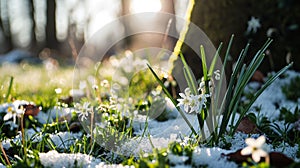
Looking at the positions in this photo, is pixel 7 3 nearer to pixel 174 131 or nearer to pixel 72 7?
pixel 72 7

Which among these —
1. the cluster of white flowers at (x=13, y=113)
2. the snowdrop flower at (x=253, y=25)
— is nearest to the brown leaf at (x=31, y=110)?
the cluster of white flowers at (x=13, y=113)

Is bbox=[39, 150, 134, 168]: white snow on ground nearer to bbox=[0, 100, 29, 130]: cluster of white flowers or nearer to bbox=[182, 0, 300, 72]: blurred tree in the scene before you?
bbox=[0, 100, 29, 130]: cluster of white flowers

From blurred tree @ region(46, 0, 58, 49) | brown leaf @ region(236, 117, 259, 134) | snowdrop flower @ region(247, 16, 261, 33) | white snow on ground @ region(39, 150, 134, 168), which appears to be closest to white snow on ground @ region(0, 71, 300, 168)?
white snow on ground @ region(39, 150, 134, 168)

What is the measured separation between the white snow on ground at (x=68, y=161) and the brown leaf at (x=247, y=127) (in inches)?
34.4

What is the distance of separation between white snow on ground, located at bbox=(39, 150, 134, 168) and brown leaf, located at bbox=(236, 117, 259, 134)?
0.87m

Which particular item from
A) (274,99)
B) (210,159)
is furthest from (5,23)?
(210,159)

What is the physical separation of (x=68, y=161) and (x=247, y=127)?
107 centimetres

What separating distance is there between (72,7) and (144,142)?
2005cm

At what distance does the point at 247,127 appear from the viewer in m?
2.22

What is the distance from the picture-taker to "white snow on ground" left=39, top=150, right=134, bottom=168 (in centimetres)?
163

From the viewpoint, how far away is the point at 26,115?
8.92ft

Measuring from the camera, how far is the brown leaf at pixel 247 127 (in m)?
2.19

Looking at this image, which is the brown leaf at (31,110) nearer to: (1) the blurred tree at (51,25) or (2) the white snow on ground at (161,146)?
(2) the white snow on ground at (161,146)

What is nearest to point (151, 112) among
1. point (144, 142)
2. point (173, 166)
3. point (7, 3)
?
point (144, 142)
